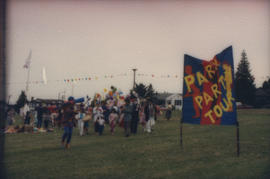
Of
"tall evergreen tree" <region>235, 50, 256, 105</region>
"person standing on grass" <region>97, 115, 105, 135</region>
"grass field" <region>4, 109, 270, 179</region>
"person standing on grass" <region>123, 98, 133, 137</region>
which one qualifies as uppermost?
"tall evergreen tree" <region>235, 50, 256, 105</region>

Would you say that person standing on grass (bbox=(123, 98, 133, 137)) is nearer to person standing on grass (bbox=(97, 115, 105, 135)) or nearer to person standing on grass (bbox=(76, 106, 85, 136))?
person standing on grass (bbox=(97, 115, 105, 135))

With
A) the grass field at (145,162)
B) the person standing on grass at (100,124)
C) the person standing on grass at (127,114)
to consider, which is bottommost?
the grass field at (145,162)

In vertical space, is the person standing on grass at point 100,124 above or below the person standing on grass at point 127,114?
below

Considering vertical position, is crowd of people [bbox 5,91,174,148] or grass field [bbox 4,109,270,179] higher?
crowd of people [bbox 5,91,174,148]

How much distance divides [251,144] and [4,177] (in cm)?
974

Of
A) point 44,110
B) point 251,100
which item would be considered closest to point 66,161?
point 44,110

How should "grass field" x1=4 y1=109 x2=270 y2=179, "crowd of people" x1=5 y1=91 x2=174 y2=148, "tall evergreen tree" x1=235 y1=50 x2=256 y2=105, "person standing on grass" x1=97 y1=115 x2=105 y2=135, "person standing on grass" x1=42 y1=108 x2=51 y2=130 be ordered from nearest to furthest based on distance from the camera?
"grass field" x1=4 y1=109 x2=270 y2=179
"crowd of people" x1=5 y1=91 x2=174 y2=148
"person standing on grass" x1=97 y1=115 x2=105 y2=135
"person standing on grass" x1=42 y1=108 x2=51 y2=130
"tall evergreen tree" x1=235 y1=50 x2=256 y2=105

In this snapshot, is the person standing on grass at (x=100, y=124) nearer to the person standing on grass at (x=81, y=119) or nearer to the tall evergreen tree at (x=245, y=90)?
the person standing on grass at (x=81, y=119)

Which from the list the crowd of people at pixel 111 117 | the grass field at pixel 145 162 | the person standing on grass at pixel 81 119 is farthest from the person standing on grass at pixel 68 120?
the person standing on grass at pixel 81 119

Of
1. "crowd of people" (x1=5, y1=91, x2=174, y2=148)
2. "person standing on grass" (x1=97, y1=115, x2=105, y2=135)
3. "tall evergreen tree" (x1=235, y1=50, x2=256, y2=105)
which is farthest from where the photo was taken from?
"tall evergreen tree" (x1=235, y1=50, x2=256, y2=105)

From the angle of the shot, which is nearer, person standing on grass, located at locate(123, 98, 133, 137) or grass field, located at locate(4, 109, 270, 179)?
grass field, located at locate(4, 109, 270, 179)

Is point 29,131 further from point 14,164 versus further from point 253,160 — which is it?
point 253,160

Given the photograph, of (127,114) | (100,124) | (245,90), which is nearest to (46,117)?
(100,124)

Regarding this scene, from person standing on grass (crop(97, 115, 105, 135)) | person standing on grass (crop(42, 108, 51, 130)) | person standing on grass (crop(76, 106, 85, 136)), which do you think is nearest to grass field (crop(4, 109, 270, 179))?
person standing on grass (crop(76, 106, 85, 136))
